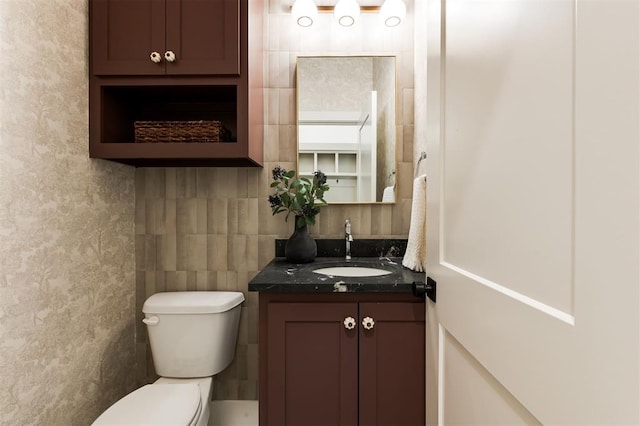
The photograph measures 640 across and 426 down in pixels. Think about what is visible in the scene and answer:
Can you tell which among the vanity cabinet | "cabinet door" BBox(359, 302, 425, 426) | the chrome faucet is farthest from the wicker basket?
"cabinet door" BBox(359, 302, 425, 426)

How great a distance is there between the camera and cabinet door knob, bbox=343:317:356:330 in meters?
1.20

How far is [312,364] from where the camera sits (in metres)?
1.21

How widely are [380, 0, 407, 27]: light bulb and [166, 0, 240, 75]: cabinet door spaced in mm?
766

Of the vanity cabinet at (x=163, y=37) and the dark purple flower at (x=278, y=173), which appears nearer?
the vanity cabinet at (x=163, y=37)

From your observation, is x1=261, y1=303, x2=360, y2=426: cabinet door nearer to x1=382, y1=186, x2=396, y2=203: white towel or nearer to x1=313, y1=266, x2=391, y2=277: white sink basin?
x1=313, y1=266, x2=391, y2=277: white sink basin

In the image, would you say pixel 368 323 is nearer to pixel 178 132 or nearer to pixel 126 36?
pixel 178 132

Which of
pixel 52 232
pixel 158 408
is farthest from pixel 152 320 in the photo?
pixel 52 232

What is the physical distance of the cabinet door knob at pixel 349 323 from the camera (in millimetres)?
1195

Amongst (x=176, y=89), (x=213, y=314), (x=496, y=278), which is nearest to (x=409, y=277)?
(x=496, y=278)

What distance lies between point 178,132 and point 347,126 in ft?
2.71

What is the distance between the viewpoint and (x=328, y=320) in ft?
3.96

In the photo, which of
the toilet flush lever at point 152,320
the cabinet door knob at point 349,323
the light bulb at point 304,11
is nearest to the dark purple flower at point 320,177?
the cabinet door knob at point 349,323

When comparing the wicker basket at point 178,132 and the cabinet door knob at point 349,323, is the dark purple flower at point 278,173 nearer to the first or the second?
the wicker basket at point 178,132

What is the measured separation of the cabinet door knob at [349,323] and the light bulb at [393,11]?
4.81ft
